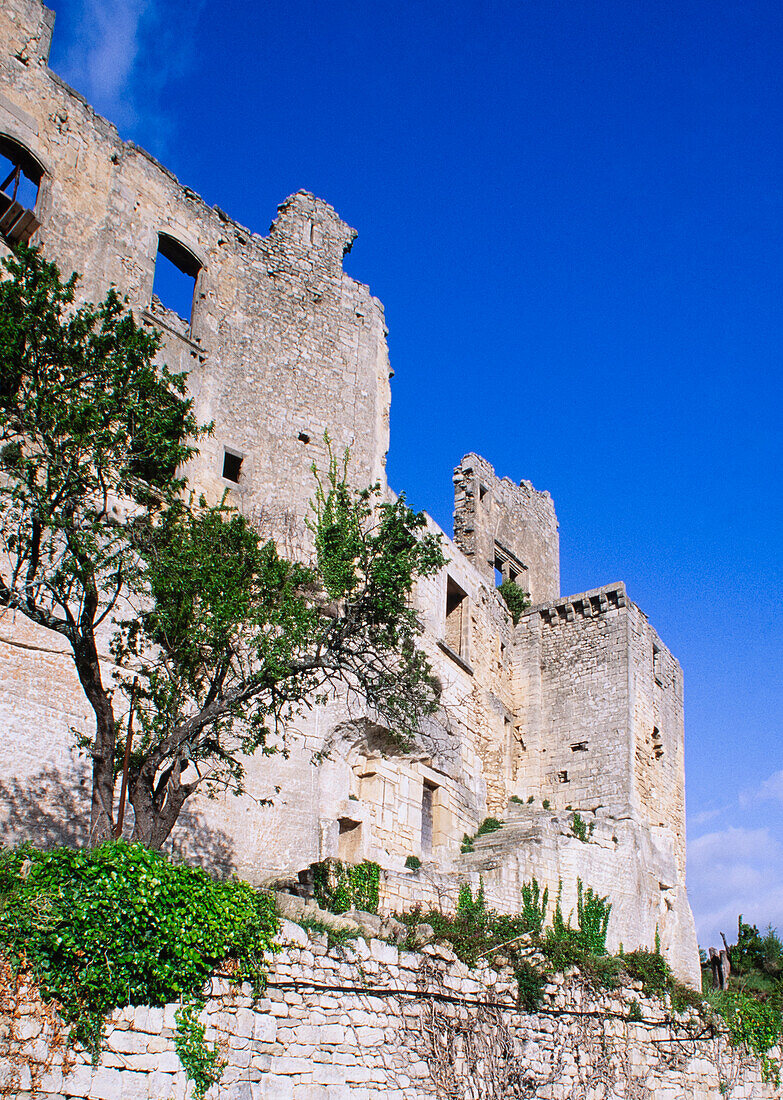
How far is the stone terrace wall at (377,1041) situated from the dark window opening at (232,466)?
905 centimetres

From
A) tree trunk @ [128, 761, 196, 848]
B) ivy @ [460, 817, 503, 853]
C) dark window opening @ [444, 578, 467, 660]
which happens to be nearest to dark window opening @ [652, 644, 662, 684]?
dark window opening @ [444, 578, 467, 660]

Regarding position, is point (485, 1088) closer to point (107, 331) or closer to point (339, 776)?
point (339, 776)

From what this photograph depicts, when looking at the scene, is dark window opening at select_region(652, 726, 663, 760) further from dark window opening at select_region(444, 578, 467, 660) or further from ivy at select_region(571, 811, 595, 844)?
dark window opening at select_region(444, 578, 467, 660)

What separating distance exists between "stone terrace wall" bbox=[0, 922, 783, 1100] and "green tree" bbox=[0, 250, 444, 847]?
2.05 meters

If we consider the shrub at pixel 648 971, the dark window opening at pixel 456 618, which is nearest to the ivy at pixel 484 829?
the dark window opening at pixel 456 618

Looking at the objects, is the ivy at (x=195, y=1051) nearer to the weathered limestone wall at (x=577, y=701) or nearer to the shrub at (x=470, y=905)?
the shrub at (x=470, y=905)

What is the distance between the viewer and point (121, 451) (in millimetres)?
11227

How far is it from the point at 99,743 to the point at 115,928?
233 cm

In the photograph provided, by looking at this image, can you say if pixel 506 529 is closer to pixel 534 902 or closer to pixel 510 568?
pixel 510 568

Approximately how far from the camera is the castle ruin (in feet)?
45.3

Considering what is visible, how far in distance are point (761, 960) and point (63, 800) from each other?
54.5ft

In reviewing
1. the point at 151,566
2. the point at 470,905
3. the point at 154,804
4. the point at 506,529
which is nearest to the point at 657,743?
the point at 506,529

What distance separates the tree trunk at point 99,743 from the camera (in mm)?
9617

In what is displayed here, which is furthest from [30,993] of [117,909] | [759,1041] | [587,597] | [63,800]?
[587,597]
